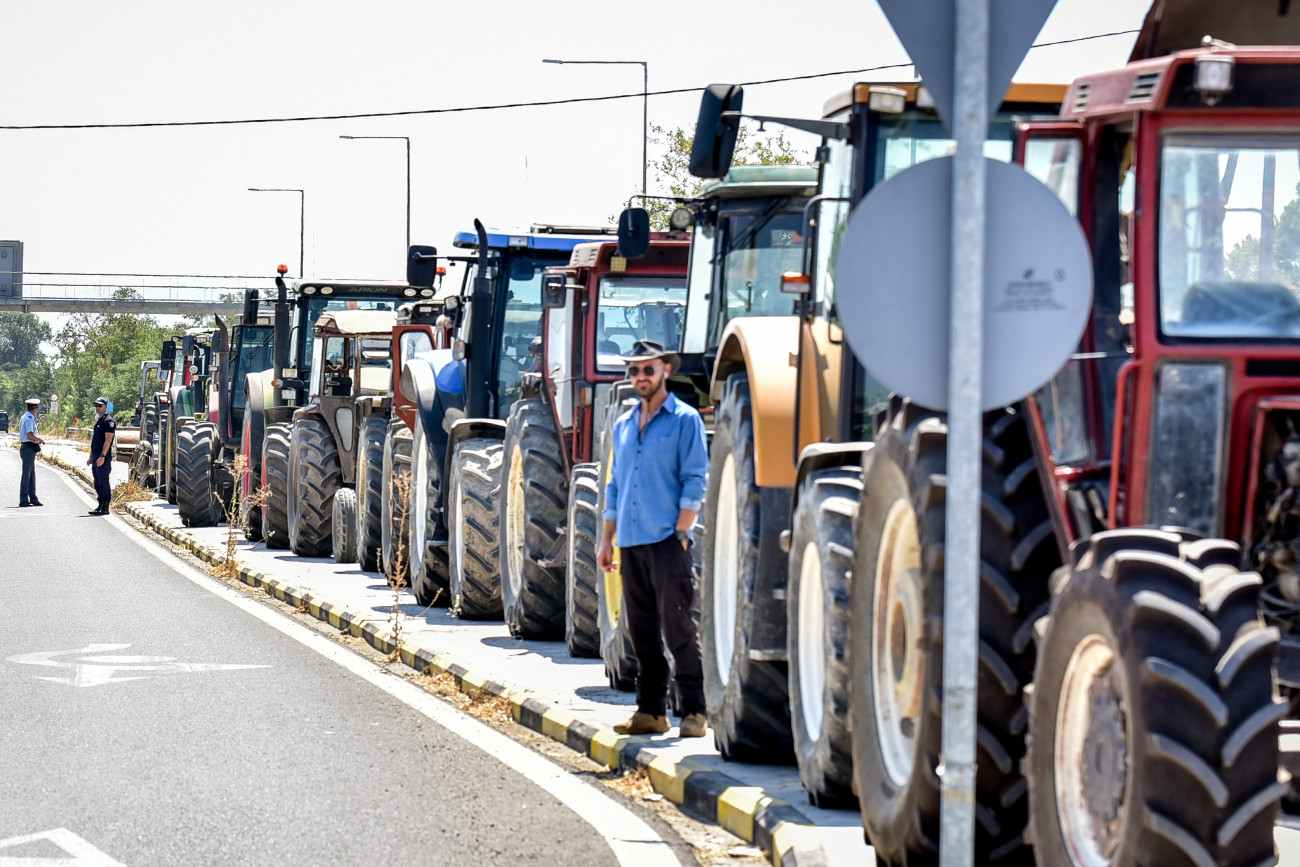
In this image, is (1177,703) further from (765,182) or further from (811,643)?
(765,182)

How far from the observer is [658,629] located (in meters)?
9.96

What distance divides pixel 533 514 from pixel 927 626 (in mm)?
7569

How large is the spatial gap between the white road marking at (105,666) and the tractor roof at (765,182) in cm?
500

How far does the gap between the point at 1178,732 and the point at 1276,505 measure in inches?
37.1

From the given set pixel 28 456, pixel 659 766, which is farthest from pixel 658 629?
pixel 28 456

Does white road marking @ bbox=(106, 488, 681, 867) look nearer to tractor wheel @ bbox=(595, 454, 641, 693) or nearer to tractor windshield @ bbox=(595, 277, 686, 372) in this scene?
tractor wheel @ bbox=(595, 454, 641, 693)

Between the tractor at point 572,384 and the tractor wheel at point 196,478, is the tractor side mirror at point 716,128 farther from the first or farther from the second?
the tractor wheel at point 196,478

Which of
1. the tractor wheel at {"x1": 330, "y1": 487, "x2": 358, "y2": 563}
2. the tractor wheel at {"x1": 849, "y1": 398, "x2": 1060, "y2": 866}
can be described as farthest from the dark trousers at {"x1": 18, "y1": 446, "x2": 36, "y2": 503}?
the tractor wheel at {"x1": 849, "y1": 398, "x2": 1060, "y2": 866}

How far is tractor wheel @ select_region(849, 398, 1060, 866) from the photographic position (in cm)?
578

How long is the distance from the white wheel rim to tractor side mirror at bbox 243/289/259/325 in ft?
28.4

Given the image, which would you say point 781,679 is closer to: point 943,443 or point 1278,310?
point 943,443

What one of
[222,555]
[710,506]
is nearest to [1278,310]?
[710,506]

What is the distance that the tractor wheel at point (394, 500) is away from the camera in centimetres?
1858

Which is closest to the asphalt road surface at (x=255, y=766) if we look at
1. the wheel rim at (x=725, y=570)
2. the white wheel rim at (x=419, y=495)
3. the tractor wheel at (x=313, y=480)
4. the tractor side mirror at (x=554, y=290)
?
the wheel rim at (x=725, y=570)
